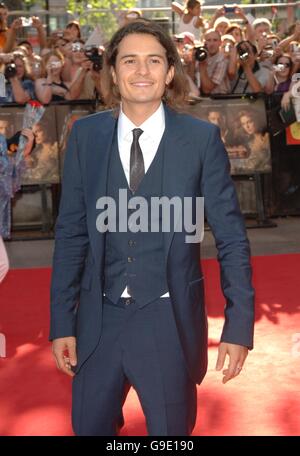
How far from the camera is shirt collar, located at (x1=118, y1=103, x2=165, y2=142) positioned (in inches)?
112

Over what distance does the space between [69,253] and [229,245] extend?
1.75 feet

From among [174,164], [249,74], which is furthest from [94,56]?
[174,164]

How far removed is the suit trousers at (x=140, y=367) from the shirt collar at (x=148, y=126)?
545 mm

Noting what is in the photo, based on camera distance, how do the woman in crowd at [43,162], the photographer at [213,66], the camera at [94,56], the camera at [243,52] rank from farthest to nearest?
the woman in crowd at [43,162]
the photographer at [213,66]
the camera at [243,52]
the camera at [94,56]

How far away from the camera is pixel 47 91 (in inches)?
381

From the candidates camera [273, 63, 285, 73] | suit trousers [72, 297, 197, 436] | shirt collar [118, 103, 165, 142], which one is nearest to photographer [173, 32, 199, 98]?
camera [273, 63, 285, 73]

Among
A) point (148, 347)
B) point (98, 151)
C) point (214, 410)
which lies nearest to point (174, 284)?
point (148, 347)

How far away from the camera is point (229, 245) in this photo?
2.78 metres

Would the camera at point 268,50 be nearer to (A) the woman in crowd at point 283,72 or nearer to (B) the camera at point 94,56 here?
(A) the woman in crowd at point 283,72

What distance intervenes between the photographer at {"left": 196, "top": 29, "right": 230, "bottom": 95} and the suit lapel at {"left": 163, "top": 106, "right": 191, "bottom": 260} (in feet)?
23.6

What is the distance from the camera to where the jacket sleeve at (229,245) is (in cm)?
276

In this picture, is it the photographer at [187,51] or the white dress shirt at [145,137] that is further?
the photographer at [187,51]
